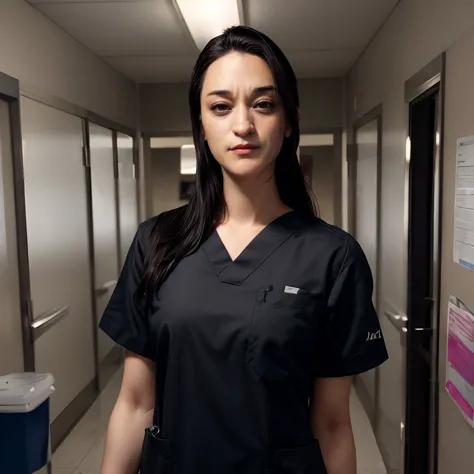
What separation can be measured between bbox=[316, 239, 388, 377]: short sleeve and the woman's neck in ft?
0.56

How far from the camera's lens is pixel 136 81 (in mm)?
4141

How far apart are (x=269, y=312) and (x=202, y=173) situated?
0.30 metres

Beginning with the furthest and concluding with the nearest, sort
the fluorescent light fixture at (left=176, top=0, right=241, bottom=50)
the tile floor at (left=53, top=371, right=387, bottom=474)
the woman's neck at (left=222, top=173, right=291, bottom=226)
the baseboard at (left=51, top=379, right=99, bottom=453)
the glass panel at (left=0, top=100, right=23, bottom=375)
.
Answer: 1. the baseboard at (left=51, top=379, right=99, bottom=453)
2. the tile floor at (left=53, top=371, right=387, bottom=474)
3. the fluorescent light fixture at (left=176, top=0, right=241, bottom=50)
4. the glass panel at (left=0, top=100, right=23, bottom=375)
5. the woman's neck at (left=222, top=173, right=291, bottom=226)

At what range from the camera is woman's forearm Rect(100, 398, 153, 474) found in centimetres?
98

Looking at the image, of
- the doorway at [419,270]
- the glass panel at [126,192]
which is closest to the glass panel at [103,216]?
the glass panel at [126,192]

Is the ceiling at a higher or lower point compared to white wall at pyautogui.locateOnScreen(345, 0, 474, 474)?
higher

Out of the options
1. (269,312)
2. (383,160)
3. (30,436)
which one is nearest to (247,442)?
(269,312)

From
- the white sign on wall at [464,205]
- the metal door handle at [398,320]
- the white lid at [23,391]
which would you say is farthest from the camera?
the metal door handle at [398,320]

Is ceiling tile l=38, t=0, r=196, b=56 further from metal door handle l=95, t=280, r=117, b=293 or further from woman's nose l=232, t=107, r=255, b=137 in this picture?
woman's nose l=232, t=107, r=255, b=137

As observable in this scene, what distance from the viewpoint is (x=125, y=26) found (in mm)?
2668

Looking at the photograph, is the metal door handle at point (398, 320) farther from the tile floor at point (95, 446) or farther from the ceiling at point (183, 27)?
the ceiling at point (183, 27)

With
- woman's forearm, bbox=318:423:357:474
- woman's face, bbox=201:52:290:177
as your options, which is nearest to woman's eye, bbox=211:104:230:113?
woman's face, bbox=201:52:290:177

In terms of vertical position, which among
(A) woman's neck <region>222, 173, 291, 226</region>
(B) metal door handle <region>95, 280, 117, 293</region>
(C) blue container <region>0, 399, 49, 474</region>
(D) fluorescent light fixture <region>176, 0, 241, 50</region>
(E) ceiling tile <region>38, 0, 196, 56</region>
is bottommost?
(C) blue container <region>0, 399, 49, 474</region>

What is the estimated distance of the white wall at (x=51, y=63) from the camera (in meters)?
2.12
